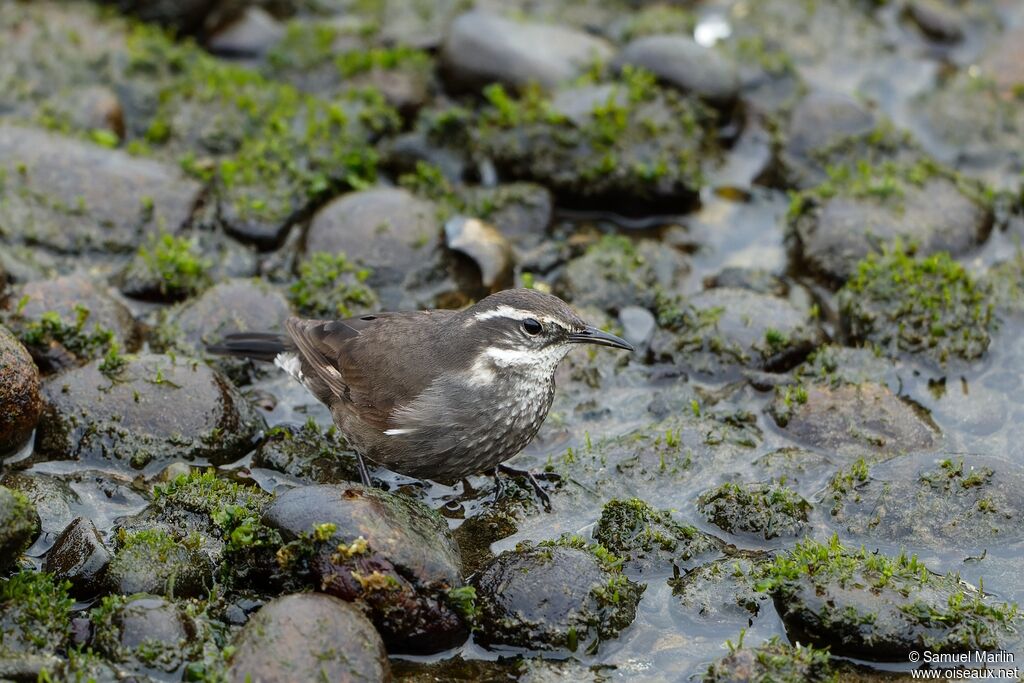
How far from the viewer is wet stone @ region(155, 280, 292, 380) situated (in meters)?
9.94

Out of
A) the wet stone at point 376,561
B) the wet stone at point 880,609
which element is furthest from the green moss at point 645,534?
the wet stone at point 376,561

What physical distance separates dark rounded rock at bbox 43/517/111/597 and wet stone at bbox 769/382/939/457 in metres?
5.19

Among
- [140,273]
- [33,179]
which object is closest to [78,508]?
[140,273]

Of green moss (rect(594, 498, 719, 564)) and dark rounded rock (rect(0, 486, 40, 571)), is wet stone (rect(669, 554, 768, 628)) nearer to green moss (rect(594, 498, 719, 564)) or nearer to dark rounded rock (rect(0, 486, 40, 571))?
green moss (rect(594, 498, 719, 564))

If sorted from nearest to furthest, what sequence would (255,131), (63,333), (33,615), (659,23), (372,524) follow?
(33,615) < (372,524) < (63,333) < (255,131) < (659,23)

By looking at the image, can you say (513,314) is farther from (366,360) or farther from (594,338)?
(366,360)

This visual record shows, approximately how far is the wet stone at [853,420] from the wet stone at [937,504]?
22.3 inches

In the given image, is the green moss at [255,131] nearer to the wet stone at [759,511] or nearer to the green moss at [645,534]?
the green moss at [645,534]

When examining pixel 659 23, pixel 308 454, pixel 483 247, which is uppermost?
pixel 659 23

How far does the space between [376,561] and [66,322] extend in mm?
4124

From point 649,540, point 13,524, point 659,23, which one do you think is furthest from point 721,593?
point 659,23

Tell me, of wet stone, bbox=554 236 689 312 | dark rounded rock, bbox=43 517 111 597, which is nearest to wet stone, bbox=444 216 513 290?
wet stone, bbox=554 236 689 312

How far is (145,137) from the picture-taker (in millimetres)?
12680

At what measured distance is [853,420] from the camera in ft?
30.2
